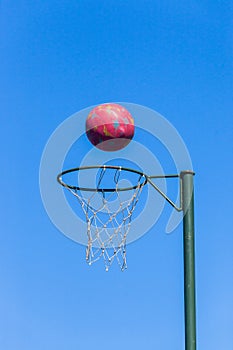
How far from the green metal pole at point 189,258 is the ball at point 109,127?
28.0 inches

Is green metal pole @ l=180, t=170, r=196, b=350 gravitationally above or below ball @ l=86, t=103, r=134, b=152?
below

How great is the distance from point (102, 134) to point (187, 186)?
1.01 meters

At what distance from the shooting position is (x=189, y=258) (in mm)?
6391

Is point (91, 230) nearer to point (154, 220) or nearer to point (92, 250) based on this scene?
point (92, 250)

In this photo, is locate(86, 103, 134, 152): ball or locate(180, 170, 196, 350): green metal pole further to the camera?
locate(86, 103, 134, 152): ball

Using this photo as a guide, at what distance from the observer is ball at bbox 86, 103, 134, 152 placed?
6488 millimetres

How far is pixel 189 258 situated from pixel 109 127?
59.2 inches

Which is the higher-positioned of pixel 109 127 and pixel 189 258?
pixel 109 127

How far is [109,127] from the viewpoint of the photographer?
255 inches

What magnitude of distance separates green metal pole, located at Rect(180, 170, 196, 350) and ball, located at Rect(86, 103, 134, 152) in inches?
28.0

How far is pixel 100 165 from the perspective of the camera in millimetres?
6691

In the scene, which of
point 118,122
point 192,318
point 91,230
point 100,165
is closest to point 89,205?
point 91,230

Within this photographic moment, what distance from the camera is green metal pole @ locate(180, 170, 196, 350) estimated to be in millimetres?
6188

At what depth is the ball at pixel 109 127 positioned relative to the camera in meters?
6.49
